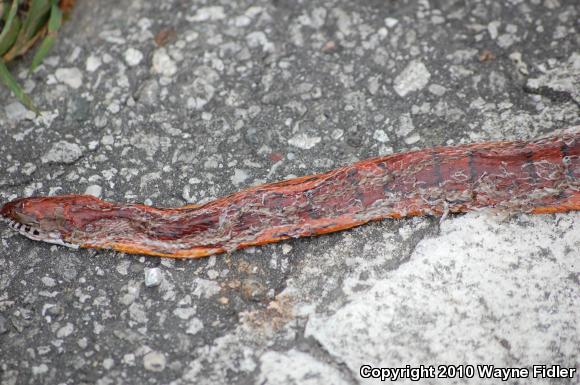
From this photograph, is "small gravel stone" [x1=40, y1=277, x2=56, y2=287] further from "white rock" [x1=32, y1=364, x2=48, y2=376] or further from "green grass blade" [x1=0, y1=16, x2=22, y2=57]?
"green grass blade" [x1=0, y1=16, x2=22, y2=57]

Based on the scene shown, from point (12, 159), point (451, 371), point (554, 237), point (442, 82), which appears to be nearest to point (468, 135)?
point (442, 82)

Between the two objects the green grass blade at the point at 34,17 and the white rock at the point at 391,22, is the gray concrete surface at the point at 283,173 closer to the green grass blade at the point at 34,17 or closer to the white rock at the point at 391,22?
the white rock at the point at 391,22

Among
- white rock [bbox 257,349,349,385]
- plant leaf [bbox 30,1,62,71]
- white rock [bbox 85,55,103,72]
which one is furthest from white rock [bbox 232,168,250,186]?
plant leaf [bbox 30,1,62,71]

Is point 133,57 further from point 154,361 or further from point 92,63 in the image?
point 154,361

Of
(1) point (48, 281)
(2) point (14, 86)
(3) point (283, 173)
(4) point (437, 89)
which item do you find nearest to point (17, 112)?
(2) point (14, 86)

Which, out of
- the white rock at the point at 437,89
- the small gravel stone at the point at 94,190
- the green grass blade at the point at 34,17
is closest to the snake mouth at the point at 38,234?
the small gravel stone at the point at 94,190

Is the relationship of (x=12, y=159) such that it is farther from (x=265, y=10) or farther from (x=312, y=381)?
(x=312, y=381)
